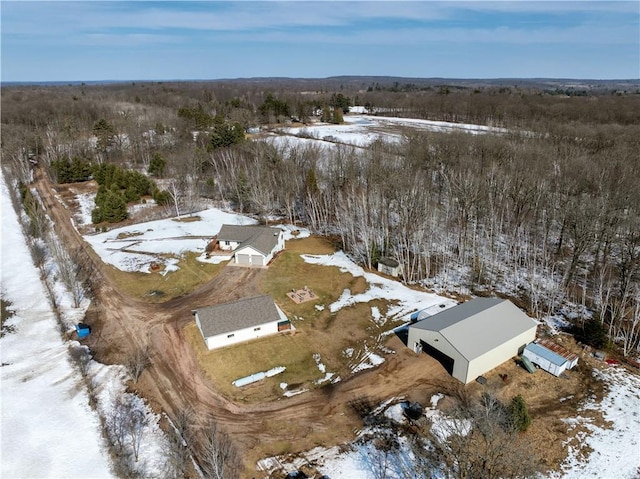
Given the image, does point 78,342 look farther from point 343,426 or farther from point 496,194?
point 496,194

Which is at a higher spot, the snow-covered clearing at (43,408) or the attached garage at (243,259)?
the attached garage at (243,259)

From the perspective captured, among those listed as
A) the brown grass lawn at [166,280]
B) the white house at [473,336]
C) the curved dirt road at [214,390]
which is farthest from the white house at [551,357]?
the brown grass lawn at [166,280]

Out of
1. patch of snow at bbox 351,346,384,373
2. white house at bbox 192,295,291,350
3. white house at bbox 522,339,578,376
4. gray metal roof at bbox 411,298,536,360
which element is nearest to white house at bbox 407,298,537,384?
gray metal roof at bbox 411,298,536,360

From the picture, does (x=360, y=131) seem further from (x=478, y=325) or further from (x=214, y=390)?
(x=214, y=390)

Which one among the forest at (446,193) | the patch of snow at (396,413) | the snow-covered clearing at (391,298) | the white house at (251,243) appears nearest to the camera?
the patch of snow at (396,413)

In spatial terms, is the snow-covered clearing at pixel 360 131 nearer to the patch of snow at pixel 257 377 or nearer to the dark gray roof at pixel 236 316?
the dark gray roof at pixel 236 316

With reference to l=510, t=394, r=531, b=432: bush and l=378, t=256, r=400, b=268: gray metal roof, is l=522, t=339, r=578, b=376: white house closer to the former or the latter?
l=510, t=394, r=531, b=432: bush

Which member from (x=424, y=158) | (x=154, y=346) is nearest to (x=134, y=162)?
(x=424, y=158)
